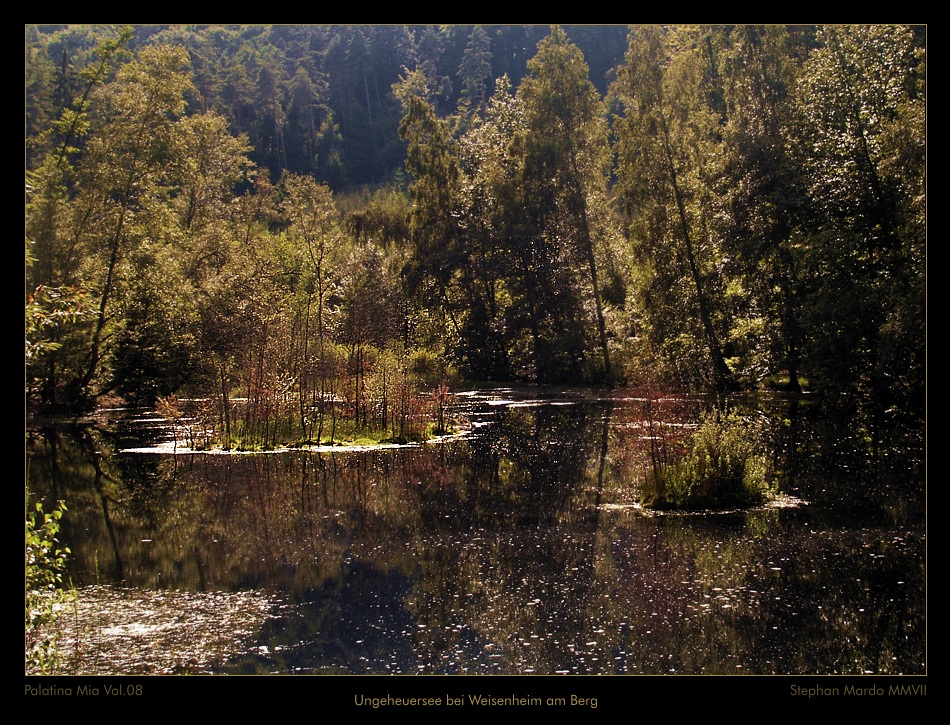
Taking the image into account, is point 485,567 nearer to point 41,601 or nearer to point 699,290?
point 41,601

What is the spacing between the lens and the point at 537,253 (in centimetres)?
4894

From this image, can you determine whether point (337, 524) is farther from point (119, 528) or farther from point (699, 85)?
point (699, 85)

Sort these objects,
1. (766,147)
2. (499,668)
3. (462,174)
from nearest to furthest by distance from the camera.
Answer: (499,668)
(766,147)
(462,174)

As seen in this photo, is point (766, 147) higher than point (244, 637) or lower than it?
higher

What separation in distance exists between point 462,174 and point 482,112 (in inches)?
2071

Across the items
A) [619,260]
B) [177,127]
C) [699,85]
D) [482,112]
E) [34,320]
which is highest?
[482,112]

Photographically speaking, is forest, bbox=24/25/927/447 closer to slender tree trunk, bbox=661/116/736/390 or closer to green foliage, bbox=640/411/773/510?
slender tree trunk, bbox=661/116/736/390

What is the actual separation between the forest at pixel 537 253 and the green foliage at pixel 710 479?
9634mm

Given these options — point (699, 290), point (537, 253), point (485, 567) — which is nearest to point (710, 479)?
point (485, 567)

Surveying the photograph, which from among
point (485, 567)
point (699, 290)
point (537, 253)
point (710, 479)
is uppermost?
point (537, 253)

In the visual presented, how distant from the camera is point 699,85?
45.1 meters

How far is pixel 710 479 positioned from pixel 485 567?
4.83m

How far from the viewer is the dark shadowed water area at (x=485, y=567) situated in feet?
31.4
